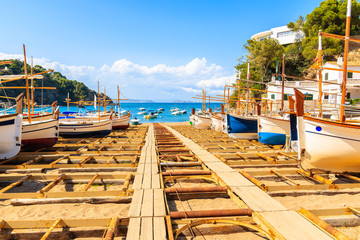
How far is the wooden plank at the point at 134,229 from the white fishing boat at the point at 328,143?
6.01 m

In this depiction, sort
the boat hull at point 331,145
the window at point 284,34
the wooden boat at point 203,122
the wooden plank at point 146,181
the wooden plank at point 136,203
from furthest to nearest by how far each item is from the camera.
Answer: the window at point 284,34
the wooden boat at point 203,122
the boat hull at point 331,145
the wooden plank at point 146,181
the wooden plank at point 136,203

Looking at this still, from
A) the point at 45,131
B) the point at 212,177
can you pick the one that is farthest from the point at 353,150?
the point at 45,131

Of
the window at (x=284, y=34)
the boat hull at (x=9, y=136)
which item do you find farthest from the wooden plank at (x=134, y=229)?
the window at (x=284, y=34)

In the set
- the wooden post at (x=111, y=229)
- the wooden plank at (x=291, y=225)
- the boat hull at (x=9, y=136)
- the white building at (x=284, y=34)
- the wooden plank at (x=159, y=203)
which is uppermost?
the white building at (x=284, y=34)

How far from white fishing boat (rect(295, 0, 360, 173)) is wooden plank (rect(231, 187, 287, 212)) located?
9.03 feet

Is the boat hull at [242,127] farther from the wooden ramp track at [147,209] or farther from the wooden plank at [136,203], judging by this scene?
the wooden plank at [136,203]

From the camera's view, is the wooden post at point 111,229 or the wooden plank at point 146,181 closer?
the wooden post at point 111,229

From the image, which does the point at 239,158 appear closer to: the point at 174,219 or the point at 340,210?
the point at 340,210

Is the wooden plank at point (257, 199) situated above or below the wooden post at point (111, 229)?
below

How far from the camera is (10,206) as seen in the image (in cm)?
552

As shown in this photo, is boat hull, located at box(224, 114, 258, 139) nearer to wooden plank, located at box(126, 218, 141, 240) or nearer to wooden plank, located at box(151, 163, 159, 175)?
wooden plank, located at box(151, 163, 159, 175)

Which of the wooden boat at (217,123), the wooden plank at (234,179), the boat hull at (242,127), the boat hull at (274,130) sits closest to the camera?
the wooden plank at (234,179)

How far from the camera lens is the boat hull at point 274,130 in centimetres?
1494

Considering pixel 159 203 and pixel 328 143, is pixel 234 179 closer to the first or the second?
pixel 159 203
